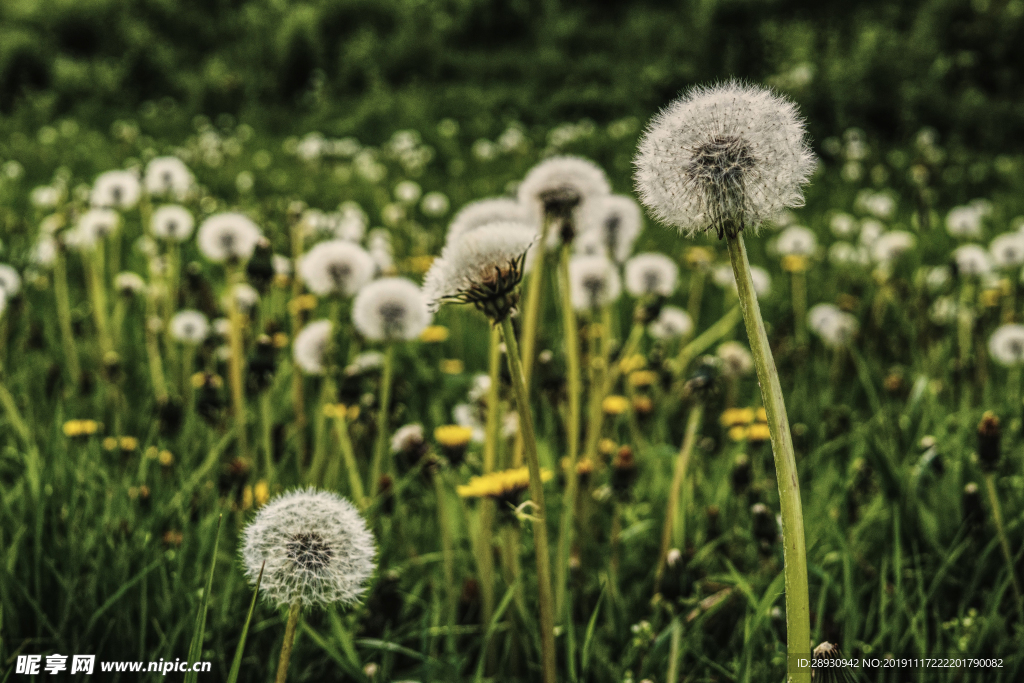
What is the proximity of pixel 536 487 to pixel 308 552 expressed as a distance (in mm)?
257

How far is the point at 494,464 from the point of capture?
1.38 metres

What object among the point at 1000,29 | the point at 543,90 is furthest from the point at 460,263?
the point at 543,90

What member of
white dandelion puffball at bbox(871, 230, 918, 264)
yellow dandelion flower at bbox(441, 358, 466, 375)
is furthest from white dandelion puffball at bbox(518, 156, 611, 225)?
white dandelion puffball at bbox(871, 230, 918, 264)

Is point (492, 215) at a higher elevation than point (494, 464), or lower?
higher

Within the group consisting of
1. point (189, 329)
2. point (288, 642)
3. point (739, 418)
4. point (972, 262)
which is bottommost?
point (288, 642)

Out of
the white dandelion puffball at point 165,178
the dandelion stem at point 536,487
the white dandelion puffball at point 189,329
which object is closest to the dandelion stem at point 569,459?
the dandelion stem at point 536,487

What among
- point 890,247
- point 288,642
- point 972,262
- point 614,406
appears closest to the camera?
Result: point 288,642

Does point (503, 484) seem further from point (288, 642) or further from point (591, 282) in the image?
point (591, 282)

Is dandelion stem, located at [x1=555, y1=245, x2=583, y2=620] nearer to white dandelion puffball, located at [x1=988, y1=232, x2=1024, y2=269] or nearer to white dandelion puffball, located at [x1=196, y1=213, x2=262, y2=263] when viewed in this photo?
white dandelion puffball, located at [x1=196, y1=213, x2=262, y2=263]

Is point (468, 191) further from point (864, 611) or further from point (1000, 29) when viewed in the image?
point (1000, 29)

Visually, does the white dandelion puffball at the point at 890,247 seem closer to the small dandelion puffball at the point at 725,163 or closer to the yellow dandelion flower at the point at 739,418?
the yellow dandelion flower at the point at 739,418

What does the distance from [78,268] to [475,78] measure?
289 inches

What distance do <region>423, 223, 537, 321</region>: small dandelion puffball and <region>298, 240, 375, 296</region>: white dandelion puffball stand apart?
84 centimetres

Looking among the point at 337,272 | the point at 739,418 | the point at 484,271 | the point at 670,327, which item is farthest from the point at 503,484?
the point at 670,327
